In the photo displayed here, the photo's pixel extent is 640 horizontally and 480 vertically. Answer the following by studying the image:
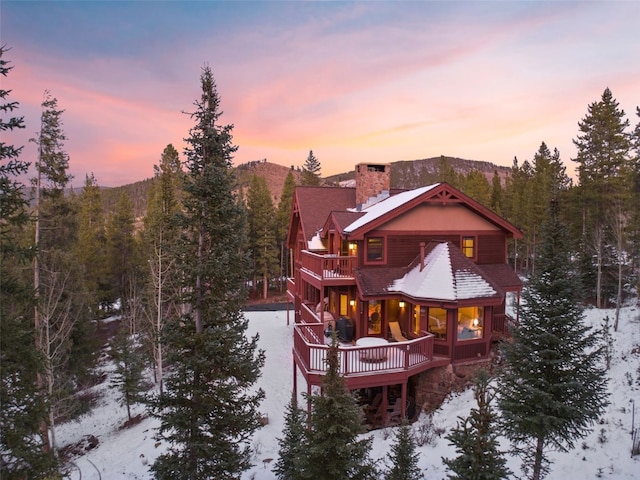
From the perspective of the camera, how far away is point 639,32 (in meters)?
11.2

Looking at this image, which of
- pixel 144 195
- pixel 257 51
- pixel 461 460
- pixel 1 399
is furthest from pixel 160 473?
pixel 144 195

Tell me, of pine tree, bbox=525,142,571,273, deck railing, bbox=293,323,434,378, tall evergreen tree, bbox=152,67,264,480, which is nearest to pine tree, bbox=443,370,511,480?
tall evergreen tree, bbox=152,67,264,480

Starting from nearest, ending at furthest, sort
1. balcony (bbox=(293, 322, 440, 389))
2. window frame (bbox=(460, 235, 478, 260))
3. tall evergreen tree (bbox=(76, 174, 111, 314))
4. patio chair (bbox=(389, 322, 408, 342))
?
balcony (bbox=(293, 322, 440, 389)) < patio chair (bbox=(389, 322, 408, 342)) < window frame (bbox=(460, 235, 478, 260)) < tall evergreen tree (bbox=(76, 174, 111, 314))

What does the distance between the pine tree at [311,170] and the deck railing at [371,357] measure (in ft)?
147

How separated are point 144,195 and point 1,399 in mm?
171185

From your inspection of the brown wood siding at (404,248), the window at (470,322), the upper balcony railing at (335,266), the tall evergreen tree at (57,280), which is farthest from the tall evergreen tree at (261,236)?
the window at (470,322)

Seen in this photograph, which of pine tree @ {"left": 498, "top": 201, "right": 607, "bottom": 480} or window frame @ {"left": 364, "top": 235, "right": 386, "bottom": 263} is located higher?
window frame @ {"left": 364, "top": 235, "right": 386, "bottom": 263}

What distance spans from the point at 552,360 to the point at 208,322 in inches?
305

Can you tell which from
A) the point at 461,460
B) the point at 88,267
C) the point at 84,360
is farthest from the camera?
the point at 88,267

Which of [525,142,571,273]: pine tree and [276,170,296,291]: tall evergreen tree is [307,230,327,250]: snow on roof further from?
[276,170,296,291]: tall evergreen tree

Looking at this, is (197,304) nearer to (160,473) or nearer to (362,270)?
(160,473)

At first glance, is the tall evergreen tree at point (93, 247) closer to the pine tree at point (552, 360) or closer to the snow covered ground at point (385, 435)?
the snow covered ground at point (385, 435)

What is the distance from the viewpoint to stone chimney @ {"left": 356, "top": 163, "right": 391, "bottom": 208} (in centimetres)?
2130

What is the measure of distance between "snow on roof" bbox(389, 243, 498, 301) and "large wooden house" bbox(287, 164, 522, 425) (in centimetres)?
4
